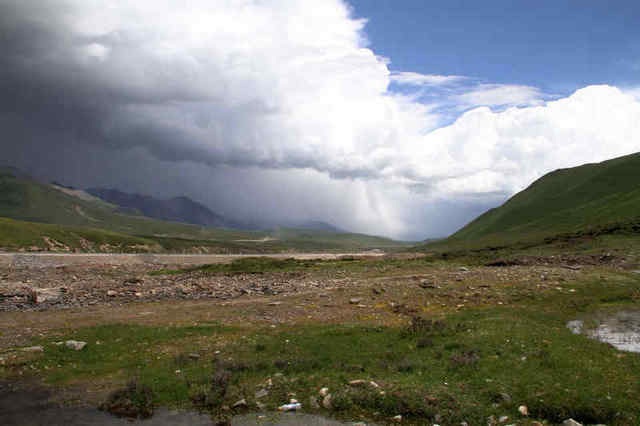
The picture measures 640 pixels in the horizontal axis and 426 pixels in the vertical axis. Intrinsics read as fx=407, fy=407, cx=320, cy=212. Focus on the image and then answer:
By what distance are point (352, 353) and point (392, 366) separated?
2499 mm

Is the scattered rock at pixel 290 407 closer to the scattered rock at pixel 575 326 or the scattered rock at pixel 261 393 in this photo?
the scattered rock at pixel 261 393

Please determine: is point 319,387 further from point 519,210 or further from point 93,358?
point 519,210

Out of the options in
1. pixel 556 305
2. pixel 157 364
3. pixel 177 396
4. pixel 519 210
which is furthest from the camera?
pixel 519 210

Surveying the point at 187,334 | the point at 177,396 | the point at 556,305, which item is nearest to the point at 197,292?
the point at 187,334

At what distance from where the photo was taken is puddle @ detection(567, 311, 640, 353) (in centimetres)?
2046

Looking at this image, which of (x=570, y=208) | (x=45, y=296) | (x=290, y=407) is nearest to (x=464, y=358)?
(x=290, y=407)

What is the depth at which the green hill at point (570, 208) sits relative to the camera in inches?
4496

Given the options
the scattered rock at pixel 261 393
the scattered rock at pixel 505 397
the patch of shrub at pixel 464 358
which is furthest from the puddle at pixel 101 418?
the patch of shrub at pixel 464 358

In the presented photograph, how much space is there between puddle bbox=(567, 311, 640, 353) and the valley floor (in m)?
0.80

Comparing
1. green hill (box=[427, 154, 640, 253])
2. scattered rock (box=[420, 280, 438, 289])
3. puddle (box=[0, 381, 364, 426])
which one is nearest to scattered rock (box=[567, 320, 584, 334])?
scattered rock (box=[420, 280, 438, 289])

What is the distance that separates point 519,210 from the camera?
189 meters

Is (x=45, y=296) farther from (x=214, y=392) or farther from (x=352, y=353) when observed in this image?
(x=352, y=353)

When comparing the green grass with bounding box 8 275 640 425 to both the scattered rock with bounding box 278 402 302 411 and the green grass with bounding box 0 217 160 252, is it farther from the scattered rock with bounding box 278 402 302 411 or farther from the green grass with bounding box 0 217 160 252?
the green grass with bounding box 0 217 160 252

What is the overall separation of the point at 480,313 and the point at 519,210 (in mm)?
181759
